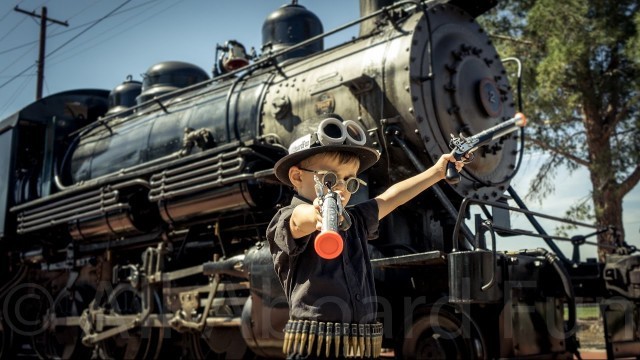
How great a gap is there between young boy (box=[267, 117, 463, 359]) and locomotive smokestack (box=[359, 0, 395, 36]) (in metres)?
3.19

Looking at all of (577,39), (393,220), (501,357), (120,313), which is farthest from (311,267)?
(577,39)

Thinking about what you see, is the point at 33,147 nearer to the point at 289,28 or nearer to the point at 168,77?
the point at 168,77

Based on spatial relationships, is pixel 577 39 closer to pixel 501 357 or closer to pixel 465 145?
pixel 501 357

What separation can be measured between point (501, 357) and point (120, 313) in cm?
400

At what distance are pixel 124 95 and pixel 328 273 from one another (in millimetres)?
7498

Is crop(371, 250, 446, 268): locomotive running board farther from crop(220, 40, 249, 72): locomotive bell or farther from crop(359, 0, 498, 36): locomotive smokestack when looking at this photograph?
crop(220, 40, 249, 72): locomotive bell

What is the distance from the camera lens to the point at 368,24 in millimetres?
5297

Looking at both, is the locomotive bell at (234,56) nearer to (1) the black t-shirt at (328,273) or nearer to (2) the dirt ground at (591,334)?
(1) the black t-shirt at (328,273)

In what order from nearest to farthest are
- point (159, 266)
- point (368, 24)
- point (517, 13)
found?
point (368, 24) → point (159, 266) → point (517, 13)

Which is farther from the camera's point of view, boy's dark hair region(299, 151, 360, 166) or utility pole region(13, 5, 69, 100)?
utility pole region(13, 5, 69, 100)

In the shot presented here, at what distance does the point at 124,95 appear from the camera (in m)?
8.95

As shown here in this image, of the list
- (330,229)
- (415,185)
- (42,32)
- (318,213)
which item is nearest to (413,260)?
(415,185)

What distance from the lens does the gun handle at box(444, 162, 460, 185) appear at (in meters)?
2.06

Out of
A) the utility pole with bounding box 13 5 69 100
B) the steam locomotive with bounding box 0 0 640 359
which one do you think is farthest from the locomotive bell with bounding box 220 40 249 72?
the utility pole with bounding box 13 5 69 100
